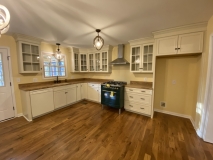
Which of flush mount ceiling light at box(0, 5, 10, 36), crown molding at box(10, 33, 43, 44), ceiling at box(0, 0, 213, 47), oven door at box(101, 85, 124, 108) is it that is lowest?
oven door at box(101, 85, 124, 108)

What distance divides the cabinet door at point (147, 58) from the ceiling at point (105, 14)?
31.2 inches

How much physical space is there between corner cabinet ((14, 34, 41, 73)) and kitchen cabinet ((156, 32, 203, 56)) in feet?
12.3

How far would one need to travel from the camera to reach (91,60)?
4.56 meters

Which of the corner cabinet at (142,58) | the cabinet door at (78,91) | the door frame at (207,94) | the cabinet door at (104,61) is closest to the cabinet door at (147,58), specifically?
the corner cabinet at (142,58)

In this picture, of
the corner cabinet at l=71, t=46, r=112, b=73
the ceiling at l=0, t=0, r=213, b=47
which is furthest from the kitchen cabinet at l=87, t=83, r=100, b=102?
the ceiling at l=0, t=0, r=213, b=47

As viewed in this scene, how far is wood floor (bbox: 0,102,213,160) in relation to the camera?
1673 mm

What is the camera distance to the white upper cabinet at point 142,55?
309 cm

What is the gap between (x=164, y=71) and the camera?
311cm

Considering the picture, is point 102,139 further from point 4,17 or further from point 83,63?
point 83,63

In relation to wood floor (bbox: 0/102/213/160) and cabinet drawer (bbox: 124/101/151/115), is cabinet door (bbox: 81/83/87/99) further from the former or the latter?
cabinet drawer (bbox: 124/101/151/115)

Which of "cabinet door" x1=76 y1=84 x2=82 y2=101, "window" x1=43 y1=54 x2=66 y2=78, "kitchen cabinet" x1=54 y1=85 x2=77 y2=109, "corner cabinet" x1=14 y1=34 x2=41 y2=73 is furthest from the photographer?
"cabinet door" x1=76 y1=84 x2=82 y2=101

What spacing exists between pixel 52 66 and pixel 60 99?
4.60 ft

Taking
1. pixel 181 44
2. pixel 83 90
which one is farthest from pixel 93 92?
pixel 181 44

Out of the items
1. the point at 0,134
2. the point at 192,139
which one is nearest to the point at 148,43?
the point at 192,139
